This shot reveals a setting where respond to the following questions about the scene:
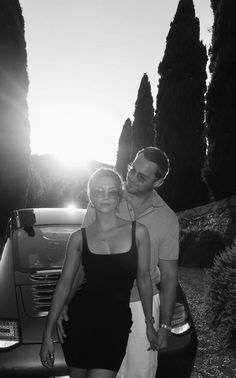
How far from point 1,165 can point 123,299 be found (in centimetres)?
1530

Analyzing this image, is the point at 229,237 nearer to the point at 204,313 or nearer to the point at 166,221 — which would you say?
the point at 204,313

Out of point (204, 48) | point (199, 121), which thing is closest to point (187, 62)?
point (204, 48)

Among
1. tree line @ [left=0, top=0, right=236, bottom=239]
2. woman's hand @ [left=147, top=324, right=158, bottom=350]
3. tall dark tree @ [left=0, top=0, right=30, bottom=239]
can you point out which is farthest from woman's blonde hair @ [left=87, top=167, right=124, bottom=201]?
tall dark tree @ [left=0, top=0, right=30, bottom=239]

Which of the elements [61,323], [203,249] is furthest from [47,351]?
[203,249]

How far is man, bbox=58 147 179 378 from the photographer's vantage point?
7.97 feet

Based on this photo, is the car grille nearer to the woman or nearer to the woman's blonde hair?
the woman

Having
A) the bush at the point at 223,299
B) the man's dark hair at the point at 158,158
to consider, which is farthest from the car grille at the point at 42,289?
the bush at the point at 223,299

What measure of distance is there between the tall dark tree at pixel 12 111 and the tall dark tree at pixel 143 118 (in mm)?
17638

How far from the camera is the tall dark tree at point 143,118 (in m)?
34.7

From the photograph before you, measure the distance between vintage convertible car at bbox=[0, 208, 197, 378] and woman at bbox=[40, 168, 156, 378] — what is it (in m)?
0.45

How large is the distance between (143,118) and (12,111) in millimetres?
19805

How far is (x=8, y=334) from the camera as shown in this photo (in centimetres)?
277

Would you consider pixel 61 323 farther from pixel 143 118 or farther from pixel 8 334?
pixel 143 118

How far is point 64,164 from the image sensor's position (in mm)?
80625
